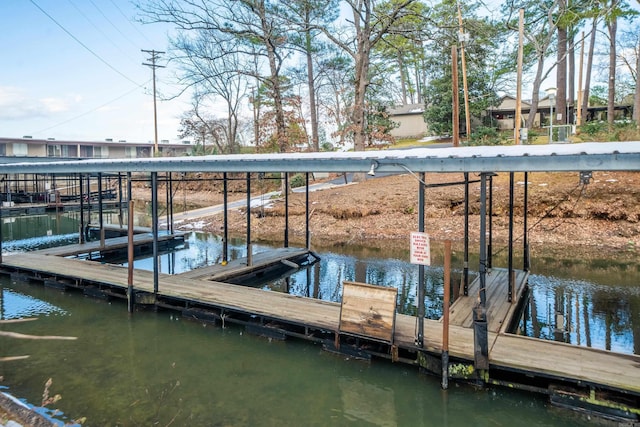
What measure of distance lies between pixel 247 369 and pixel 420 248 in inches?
135

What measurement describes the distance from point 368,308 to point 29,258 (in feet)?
38.9

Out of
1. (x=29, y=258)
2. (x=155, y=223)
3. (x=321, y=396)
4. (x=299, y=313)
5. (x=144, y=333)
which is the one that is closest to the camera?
(x=321, y=396)

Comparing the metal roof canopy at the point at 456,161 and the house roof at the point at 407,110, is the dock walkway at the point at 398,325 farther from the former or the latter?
the house roof at the point at 407,110

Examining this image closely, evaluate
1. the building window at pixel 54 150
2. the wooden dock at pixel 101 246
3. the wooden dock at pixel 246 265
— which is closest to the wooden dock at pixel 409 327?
the wooden dock at pixel 246 265

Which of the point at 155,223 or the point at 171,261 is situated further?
the point at 171,261

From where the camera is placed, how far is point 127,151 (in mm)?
63344

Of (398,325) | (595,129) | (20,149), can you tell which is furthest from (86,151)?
(398,325)

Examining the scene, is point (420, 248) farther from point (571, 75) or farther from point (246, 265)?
point (571, 75)

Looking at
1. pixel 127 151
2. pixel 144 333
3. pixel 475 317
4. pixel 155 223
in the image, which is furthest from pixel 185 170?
pixel 127 151

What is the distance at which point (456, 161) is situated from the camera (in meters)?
6.13

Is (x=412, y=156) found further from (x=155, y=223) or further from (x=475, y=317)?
(x=155, y=223)

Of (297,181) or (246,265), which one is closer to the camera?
(246,265)

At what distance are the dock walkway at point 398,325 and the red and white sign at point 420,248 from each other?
4.41 feet

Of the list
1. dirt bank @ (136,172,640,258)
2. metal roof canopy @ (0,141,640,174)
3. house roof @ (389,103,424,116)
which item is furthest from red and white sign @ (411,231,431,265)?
house roof @ (389,103,424,116)
